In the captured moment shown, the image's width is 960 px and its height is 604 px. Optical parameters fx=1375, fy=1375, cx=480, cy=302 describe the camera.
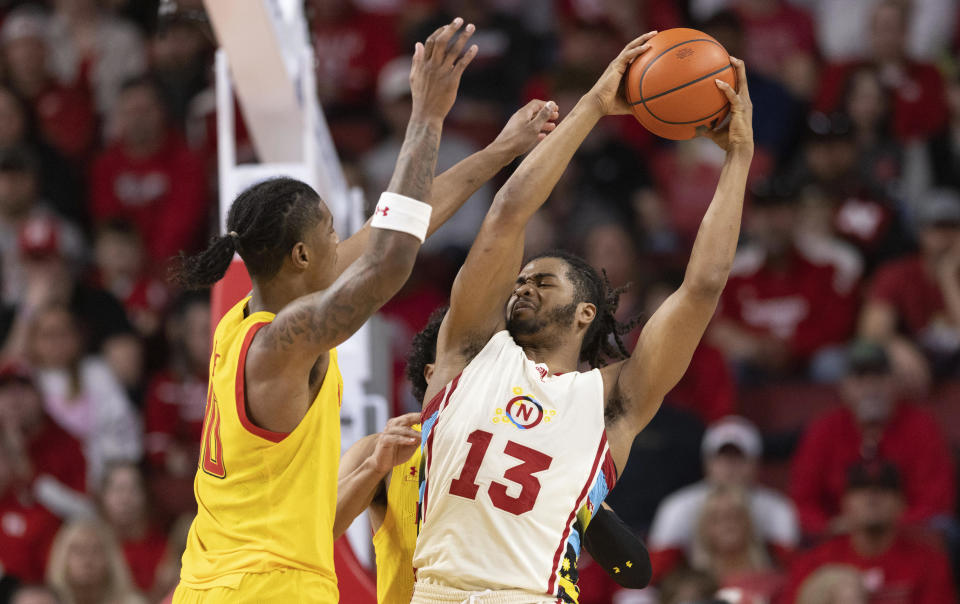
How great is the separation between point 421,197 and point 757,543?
4885 mm

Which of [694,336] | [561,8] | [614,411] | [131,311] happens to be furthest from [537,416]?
[561,8]

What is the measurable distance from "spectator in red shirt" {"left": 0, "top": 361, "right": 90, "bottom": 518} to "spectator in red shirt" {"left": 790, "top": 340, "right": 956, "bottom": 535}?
4.81 m

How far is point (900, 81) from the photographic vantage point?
1045cm

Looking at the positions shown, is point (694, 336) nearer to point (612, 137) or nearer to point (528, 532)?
point (528, 532)

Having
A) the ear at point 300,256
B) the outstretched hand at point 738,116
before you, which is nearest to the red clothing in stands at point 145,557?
the ear at point 300,256

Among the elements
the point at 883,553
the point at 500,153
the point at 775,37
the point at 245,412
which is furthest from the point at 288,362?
the point at 775,37

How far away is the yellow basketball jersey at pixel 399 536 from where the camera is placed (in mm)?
5055

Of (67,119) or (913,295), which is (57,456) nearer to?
(67,119)

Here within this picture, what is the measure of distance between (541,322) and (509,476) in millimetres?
608

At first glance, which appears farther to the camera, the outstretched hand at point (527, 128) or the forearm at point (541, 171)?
the outstretched hand at point (527, 128)

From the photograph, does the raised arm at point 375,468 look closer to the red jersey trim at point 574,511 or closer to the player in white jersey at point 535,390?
the player in white jersey at point 535,390

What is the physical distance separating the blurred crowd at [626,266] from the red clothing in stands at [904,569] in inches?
0.5

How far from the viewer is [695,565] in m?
8.18

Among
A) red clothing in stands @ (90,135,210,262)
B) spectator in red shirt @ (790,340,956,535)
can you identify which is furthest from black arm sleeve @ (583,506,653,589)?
red clothing in stands @ (90,135,210,262)
